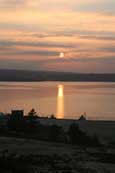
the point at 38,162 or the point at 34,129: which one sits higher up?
the point at 34,129

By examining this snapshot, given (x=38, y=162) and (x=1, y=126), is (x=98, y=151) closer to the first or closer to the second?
(x=38, y=162)

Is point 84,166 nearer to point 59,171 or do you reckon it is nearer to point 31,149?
point 59,171

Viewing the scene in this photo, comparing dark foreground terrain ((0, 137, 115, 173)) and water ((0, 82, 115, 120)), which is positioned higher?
water ((0, 82, 115, 120))

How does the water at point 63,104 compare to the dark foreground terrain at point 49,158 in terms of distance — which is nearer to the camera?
the dark foreground terrain at point 49,158

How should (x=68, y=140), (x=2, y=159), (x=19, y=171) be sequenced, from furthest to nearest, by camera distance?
(x=68, y=140), (x=2, y=159), (x=19, y=171)

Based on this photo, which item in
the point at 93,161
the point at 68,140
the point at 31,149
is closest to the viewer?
the point at 93,161

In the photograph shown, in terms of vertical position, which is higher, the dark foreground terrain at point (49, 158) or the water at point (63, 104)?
the water at point (63, 104)

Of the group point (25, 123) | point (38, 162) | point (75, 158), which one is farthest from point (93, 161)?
point (25, 123)

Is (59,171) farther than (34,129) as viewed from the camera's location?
No

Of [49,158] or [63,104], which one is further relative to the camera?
[63,104]

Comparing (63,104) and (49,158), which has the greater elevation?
(63,104)

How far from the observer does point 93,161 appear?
44.5 feet

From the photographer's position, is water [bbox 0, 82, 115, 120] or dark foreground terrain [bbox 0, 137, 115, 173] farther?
water [bbox 0, 82, 115, 120]

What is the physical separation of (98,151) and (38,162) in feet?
12.0
